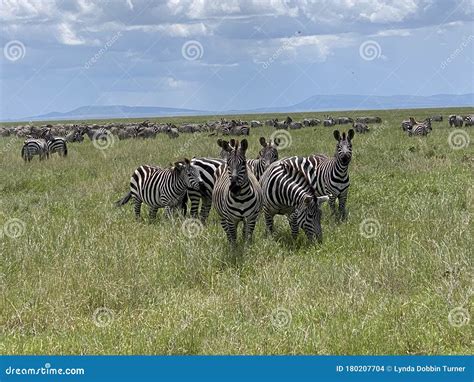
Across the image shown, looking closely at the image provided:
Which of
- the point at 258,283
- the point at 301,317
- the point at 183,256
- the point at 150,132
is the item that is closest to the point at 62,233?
the point at 183,256

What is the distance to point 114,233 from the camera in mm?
9188

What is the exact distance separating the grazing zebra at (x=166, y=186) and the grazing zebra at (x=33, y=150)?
45.2 feet

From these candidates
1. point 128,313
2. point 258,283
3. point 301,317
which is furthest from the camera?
point 258,283

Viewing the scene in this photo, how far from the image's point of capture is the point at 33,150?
958 inches

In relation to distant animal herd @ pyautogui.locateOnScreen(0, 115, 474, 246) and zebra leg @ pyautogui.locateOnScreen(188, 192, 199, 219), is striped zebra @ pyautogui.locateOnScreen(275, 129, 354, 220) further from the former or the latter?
zebra leg @ pyautogui.locateOnScreen(188, 192, 199, 219)

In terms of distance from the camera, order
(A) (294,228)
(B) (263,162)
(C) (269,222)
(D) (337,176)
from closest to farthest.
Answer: (A) (294,228) < (C) (269,222) < (D) (337,176) < (B) (263,162)

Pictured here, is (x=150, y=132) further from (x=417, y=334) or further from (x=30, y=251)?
(x=417, y=334)

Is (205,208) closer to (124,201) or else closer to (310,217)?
(124,201)

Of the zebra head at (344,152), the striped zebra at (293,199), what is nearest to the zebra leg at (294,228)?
the striped zebra at (293,199)

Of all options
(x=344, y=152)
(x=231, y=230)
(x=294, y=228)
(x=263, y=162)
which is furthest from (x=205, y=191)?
(x=344, y=152)

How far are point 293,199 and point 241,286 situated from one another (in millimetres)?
2608

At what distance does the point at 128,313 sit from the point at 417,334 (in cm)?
322

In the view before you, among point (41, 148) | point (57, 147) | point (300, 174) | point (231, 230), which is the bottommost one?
point (231, 230)

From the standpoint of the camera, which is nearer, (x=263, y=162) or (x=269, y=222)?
(x=269, y=222)
